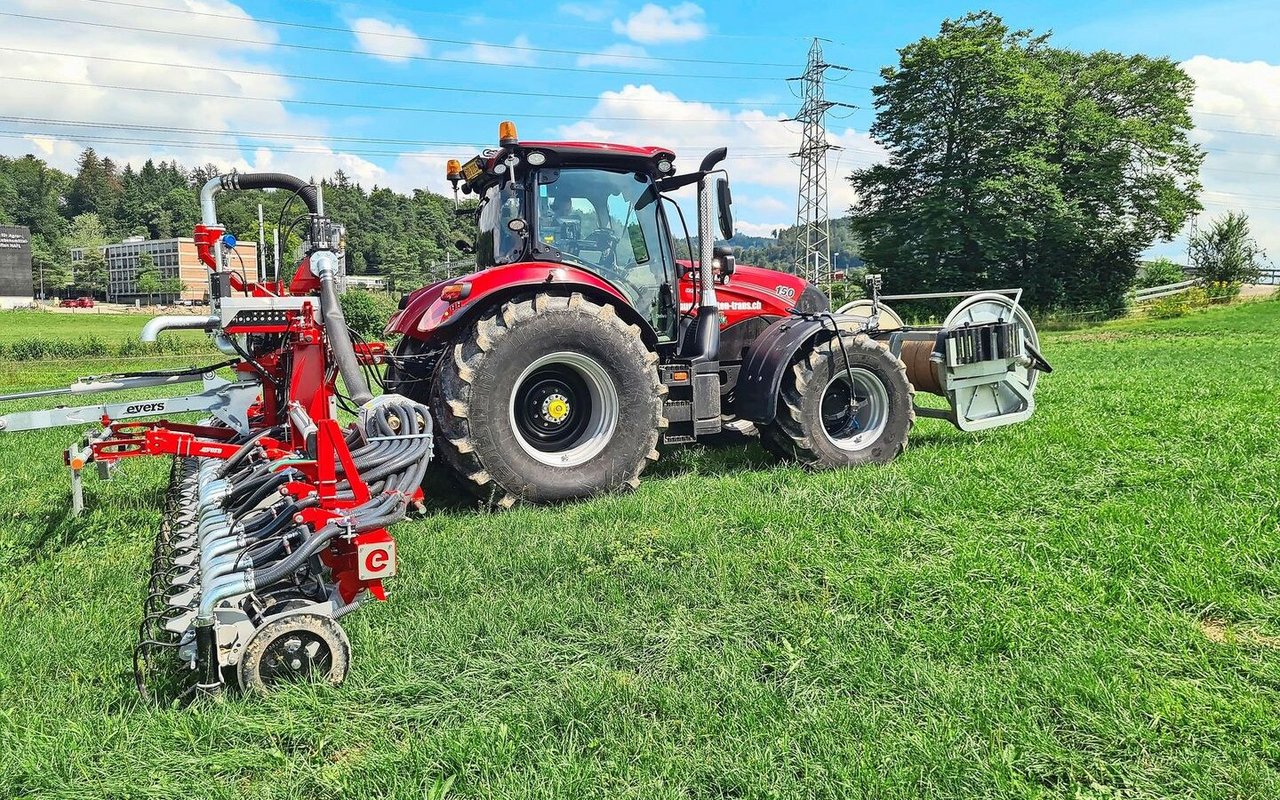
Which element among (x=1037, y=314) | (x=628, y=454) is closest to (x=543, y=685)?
(x=628, y=454)

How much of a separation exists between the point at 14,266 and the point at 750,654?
9067 centimetres

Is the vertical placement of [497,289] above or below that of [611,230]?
below

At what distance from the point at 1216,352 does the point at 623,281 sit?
14.1m

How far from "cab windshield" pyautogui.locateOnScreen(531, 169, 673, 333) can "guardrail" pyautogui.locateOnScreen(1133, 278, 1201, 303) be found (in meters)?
35.0

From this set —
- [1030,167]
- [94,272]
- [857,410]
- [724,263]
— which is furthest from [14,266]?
[857,410]

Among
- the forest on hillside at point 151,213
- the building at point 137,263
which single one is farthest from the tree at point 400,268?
the building at point 137,263

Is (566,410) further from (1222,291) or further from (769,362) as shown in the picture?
(1222,291)

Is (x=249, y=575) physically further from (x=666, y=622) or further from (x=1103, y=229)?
(x=1103, y=229)

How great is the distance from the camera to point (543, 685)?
2938 millimetres

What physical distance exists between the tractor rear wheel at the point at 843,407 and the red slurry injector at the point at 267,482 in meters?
2.96

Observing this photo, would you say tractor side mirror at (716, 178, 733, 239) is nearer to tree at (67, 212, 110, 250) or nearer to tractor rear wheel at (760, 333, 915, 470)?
tractor rear wheel at (760, 333, 915, 470)

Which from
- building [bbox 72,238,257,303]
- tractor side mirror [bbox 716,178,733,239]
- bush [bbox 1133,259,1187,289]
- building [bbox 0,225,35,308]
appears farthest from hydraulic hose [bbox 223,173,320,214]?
building [bbox 72,238,257,303]

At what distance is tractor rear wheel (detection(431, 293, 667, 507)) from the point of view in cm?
512

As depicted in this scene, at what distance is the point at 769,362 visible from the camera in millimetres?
6043
